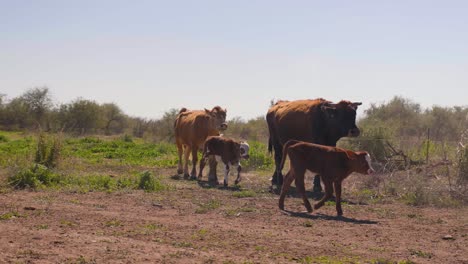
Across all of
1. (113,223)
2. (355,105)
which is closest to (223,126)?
(355,105)

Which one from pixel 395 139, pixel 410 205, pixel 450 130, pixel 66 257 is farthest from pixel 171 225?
pixel 450 130

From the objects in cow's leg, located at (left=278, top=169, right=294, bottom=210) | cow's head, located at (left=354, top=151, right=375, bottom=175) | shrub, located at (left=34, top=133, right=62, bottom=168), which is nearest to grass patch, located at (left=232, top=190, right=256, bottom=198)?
cow's leg, located at (left=278, top=169, right=294, bottom=210)

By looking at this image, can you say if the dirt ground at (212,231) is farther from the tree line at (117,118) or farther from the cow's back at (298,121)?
the tree line at (117,118)

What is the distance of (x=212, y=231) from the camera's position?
995 centimetres

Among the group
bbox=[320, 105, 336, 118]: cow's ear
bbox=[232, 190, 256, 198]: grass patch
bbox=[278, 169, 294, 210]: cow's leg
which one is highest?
bbox=[320, 105, 336, 118]: cow's ear

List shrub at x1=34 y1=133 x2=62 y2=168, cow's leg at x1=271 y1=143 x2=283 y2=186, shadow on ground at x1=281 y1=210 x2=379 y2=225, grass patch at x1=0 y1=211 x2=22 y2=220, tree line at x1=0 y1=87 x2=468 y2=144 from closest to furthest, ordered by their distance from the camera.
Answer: grass patch at x1=0 y1=211 x2=22 y2=220
shadow on ground at x1=281 y1=210 x2=379 y2=225
cow's leg at x1=271 y1=143 x2=283 y2=186
shrub at x1=34 y1=133 x2=62 y2=168
tree line at x1=0 y1=87 x2=468 y2=144

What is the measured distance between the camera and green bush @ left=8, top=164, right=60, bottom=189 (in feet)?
48.0

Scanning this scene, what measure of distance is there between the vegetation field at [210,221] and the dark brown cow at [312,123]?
54.5 inches

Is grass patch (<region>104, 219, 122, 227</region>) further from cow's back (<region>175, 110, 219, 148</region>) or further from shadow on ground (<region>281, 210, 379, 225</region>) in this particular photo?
cow's back (<region>175, 110, 219, 148</region>)

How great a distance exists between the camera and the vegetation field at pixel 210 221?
838cm

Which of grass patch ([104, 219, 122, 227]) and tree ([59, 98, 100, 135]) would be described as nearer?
grass patch ([104, 219, 122, 227])

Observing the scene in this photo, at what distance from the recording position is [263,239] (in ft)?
30.9

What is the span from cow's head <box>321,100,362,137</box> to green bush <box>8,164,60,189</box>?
275 inches

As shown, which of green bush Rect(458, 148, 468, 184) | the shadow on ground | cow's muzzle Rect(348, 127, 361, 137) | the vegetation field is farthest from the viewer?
cow's muzzle Rect(348, 127, 361, 137)
